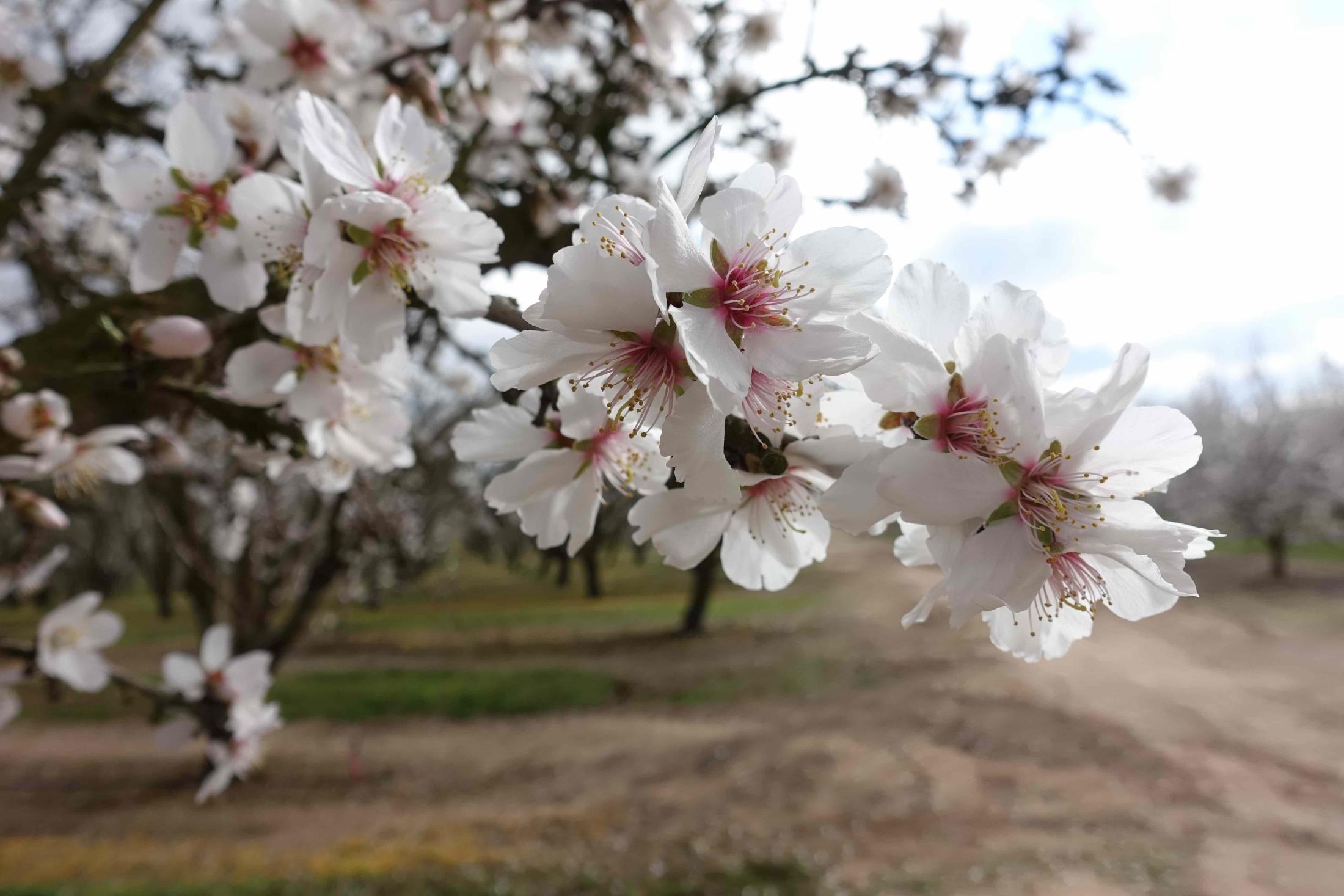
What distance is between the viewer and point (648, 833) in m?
4.17

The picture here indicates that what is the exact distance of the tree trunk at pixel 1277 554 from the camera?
40.0 feet

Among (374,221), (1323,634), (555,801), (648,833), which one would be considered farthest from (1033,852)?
(1323,634)

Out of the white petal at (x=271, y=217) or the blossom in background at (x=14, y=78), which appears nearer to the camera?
the white petal at (x=271, y=217)

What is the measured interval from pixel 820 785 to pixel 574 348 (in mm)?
4799

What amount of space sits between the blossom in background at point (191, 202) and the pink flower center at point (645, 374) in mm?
546

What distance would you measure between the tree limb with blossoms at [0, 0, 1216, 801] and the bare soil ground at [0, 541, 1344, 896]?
9.62ft

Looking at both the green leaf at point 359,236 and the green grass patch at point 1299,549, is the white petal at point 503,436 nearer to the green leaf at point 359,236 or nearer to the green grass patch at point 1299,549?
the green leaf at point 359,236

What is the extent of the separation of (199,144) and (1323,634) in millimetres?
11084

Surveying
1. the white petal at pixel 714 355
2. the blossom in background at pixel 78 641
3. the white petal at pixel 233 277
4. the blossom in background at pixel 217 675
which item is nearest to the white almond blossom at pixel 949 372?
the white petal at pixel 714 355

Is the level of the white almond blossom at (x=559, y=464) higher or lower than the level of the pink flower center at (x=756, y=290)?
lower

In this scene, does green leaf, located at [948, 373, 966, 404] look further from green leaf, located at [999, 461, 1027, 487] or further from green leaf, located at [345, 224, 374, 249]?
green leaf, located at [345, 224, 374, 249]

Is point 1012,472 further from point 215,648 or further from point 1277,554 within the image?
point 1277,554

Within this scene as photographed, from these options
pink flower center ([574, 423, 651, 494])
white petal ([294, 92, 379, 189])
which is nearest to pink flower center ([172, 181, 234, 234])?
white petal ([294, 92, 379, 189])

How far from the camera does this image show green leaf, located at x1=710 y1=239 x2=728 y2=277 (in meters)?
0.52
